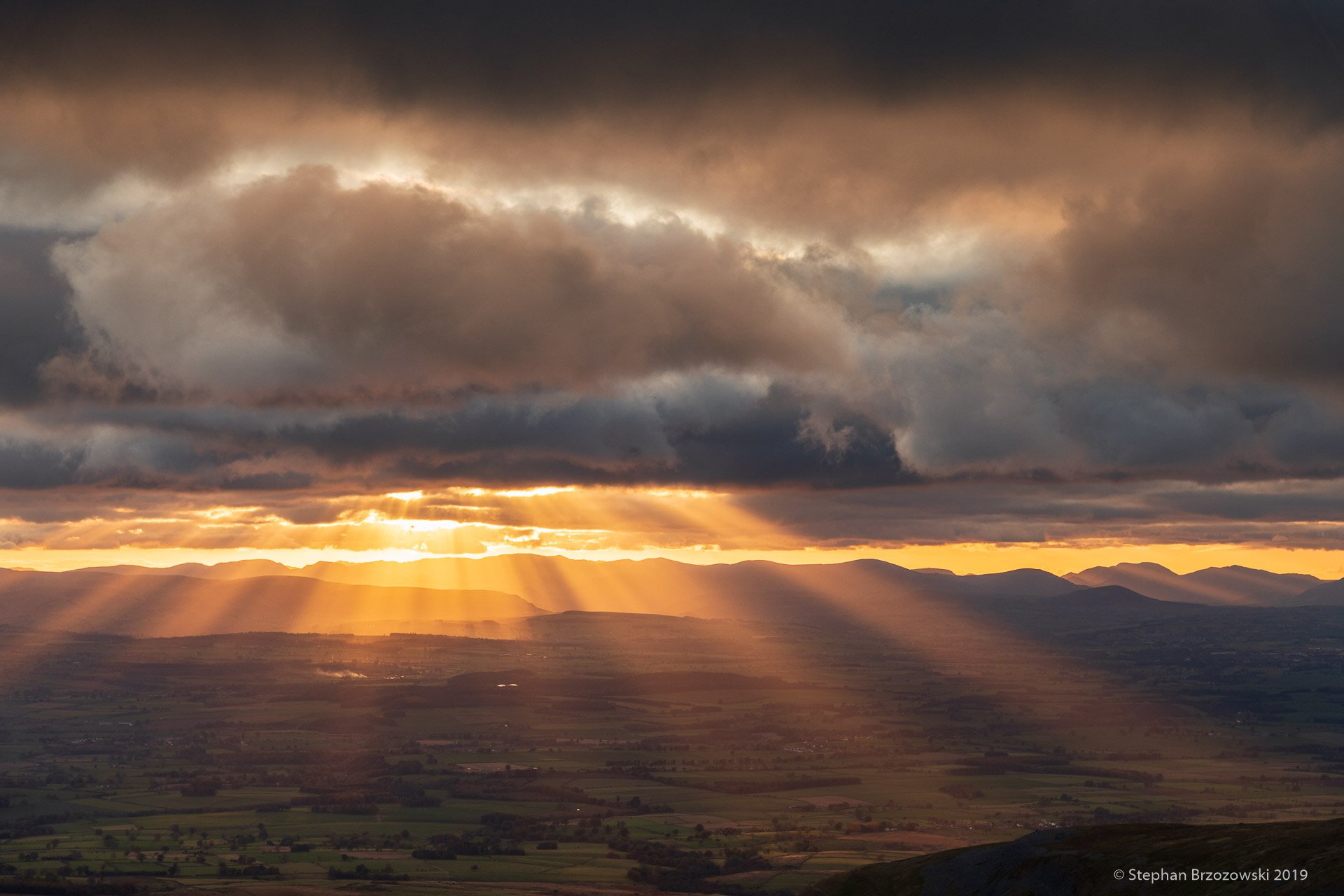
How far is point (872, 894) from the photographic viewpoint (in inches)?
6496

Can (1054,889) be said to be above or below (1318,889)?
below

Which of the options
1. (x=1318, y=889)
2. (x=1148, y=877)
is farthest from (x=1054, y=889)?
(x=1318, y=889)

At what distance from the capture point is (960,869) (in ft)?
501

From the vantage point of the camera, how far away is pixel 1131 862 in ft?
437

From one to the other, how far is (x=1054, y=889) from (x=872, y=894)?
36018mm

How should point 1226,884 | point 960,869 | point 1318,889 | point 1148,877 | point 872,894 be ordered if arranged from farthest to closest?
point 872,894 < point 960,869 < point 1148,877 < point 1226,884 < point 1318,889

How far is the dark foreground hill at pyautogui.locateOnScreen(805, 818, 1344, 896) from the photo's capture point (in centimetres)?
11362

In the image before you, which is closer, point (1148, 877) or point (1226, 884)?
point (1226, 884)

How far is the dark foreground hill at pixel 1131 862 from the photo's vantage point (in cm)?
11362

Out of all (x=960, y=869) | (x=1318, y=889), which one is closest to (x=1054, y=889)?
(x=960, y=869)

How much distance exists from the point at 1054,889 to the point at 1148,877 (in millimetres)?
10313

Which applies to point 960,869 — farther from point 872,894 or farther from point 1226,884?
point 1226,884

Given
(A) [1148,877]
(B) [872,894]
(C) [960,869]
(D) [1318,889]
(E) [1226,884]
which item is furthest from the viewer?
(B) [872,894]

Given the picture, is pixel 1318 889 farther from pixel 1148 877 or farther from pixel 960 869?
pixel 960 869
